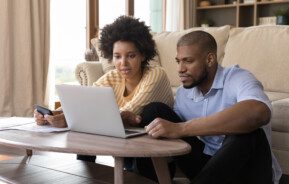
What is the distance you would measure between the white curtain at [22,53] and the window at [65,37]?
0.41 feet

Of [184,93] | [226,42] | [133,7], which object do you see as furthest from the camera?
[133,7]

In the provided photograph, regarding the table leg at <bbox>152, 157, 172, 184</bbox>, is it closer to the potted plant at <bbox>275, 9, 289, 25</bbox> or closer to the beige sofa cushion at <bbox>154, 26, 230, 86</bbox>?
the beige sofa cushion at <bbox>154, 26, 230, 86</bbox>

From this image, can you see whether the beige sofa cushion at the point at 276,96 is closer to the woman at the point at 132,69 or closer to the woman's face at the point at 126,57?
the woman at the point at 132,69

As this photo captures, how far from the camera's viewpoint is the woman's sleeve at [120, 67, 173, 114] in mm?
1588

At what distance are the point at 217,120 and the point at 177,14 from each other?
4.25 m

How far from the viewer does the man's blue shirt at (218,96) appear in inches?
53.2

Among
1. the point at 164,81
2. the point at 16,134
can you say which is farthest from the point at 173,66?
the point at 16,134

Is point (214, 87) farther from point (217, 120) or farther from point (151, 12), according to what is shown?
point (151, 12)

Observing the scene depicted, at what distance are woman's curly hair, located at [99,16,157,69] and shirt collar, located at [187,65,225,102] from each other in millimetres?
316

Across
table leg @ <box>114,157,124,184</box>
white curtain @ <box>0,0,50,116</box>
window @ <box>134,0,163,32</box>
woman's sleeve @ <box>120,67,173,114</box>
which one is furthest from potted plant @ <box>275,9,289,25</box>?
table leg @ <box>114,157,124,184</box>

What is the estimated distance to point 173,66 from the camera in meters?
3.03

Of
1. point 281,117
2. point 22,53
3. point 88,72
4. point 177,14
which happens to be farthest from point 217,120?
point 177,14

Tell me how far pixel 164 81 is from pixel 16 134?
67 centimetres

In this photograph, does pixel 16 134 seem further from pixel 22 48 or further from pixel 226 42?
pixel 22 48
